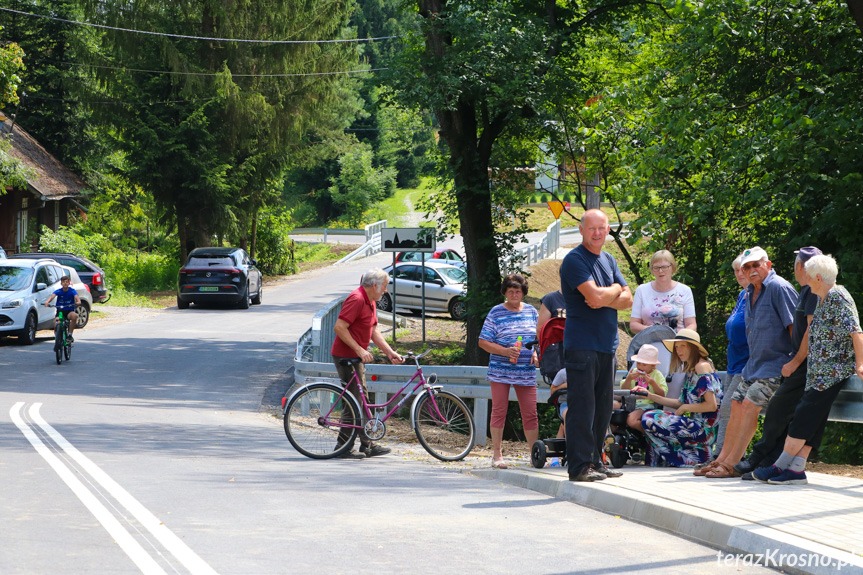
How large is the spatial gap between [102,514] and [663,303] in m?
4.98

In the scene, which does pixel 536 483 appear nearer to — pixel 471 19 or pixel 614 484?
pixel 614 484

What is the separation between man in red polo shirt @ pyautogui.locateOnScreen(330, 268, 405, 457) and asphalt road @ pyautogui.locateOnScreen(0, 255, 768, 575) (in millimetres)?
972

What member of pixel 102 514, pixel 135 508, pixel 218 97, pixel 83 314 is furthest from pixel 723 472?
pixel 218 97

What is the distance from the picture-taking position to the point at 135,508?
6879 millimetres

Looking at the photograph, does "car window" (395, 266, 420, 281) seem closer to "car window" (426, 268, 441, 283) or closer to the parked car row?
the parked car row

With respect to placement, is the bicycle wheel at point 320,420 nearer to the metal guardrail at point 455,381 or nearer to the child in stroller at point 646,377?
the metal guardrail at point 455,381

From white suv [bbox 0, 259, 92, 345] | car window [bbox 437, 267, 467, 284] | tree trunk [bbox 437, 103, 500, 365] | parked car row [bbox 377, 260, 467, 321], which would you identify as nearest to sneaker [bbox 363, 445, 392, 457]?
tree trunk [bbox 437, 103, 500, 365]

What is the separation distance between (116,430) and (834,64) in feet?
33.4

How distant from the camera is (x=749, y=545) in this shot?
17.8 feet

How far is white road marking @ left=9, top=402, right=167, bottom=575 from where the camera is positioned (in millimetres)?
5332

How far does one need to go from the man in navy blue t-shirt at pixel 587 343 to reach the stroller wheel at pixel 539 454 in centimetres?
95

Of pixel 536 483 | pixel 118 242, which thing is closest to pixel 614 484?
pixel 536 483

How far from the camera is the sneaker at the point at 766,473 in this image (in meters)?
7.21

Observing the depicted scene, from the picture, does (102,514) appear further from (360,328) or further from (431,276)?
(431,276)
